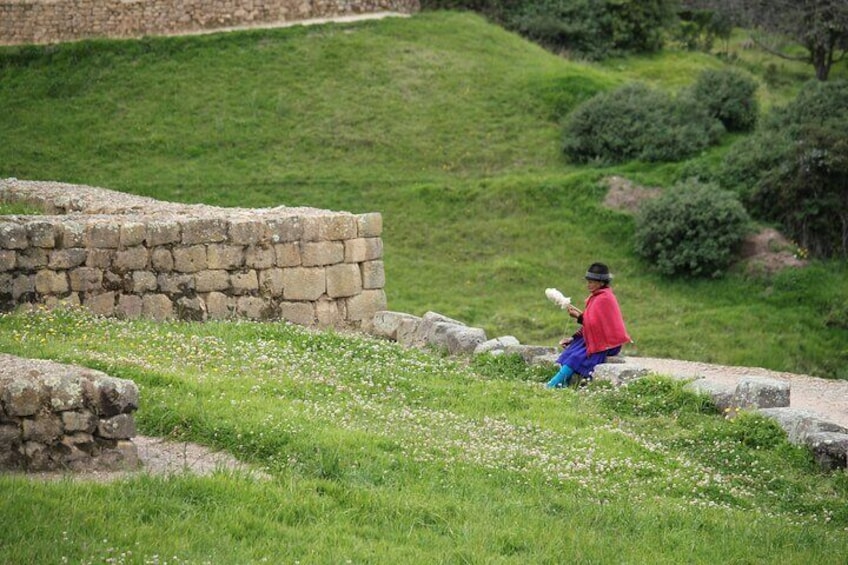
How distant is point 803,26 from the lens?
3803 centimetres

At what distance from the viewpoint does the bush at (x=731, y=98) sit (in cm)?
3281

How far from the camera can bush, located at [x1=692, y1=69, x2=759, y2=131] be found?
108 ft

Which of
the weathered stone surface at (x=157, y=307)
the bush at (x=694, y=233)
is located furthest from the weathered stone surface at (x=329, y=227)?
the bush at (x=694, y=233)

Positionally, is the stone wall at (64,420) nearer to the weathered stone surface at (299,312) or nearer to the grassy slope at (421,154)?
→ the weathered stone surface at (299,312)

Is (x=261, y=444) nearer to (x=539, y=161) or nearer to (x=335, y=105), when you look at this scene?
(x=539, y=161)

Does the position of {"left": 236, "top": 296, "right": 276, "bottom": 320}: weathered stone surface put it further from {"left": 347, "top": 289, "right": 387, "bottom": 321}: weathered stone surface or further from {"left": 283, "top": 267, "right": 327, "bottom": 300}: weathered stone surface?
{"left": 347, "top": 289, "right": 387, "bottom": 321}: weathered stone surface

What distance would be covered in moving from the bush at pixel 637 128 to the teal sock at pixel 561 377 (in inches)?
711

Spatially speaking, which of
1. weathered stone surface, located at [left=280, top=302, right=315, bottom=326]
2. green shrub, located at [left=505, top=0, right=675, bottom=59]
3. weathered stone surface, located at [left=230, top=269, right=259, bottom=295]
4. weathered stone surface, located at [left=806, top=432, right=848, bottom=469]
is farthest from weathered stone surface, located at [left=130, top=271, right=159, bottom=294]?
green shrub, located at [left=505, top=0, right=675, bottom=59]

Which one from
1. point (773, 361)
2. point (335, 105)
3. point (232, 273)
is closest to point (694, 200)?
point (773, 361)

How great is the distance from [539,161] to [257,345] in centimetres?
1965

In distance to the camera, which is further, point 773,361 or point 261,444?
point 773,361

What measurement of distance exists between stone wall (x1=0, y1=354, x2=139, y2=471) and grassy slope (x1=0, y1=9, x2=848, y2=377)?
1569cm

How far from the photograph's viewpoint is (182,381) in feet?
37.4

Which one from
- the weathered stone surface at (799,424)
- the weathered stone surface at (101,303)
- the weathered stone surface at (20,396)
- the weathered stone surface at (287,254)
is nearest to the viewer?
the weathered stone surface at (20,396)
